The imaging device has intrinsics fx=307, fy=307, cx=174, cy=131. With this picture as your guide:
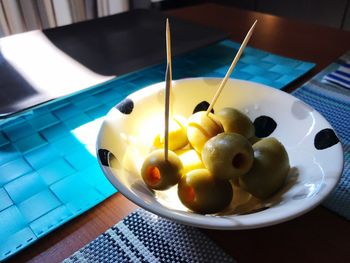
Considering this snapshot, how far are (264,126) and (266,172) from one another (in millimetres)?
140

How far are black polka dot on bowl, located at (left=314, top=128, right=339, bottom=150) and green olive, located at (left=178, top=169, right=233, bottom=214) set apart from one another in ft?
0.42

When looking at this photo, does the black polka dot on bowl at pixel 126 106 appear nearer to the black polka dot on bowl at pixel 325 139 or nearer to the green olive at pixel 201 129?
the green olive at pixel 201 129

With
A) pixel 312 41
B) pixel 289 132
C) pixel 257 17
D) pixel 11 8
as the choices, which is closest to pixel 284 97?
pixel 289 132

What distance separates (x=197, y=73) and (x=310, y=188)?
473mm

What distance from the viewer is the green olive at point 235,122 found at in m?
0.41

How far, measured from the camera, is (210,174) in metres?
0.34

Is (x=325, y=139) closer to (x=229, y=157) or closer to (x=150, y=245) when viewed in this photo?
(x=229, y=157)

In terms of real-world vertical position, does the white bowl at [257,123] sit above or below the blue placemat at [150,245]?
above

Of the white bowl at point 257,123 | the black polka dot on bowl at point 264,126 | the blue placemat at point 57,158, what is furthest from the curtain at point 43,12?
the black polka dot on bowl at point 264,126

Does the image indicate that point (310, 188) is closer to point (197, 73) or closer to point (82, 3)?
point (197, 73)

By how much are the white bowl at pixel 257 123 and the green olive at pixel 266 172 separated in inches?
0.5

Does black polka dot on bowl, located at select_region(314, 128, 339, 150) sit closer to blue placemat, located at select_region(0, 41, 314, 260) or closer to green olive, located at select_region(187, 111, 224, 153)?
green olive, located at select_region(187, 111, 224, 153)

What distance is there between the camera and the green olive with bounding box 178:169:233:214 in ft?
1.07

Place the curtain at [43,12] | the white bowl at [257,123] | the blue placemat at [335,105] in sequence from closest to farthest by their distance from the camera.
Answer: the white bowl at [257,123] < the blue placemat at [335,105] < the curtain at [43,12]
